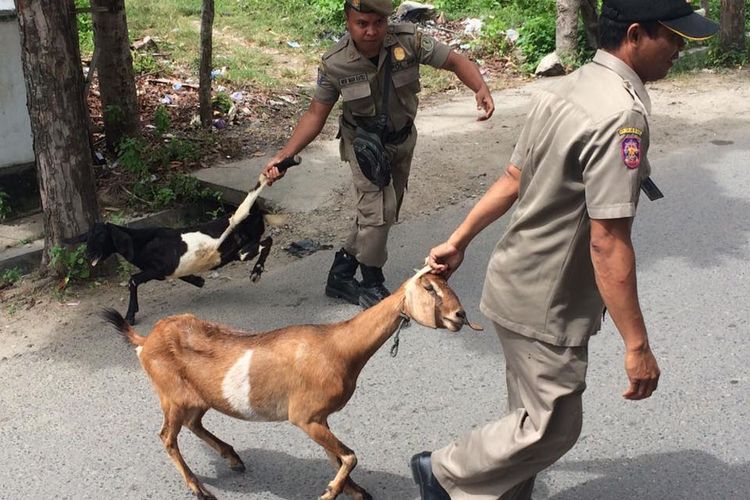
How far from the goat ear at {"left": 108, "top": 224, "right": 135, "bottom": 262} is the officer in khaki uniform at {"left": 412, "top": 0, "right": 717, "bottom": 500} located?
2550 mm

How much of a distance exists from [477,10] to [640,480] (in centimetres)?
1051

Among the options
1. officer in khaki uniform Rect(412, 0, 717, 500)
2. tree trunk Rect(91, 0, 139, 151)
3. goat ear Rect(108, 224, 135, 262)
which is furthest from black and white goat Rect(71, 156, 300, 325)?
tree trunk Rect(91, 0, 139, 151)

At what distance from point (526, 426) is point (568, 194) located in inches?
31.0

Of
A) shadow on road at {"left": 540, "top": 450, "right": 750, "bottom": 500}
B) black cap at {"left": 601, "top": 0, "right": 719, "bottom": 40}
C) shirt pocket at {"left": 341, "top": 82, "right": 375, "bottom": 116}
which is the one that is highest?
black cap at {"left": 601, "top": 0, "right": 719, "bottom": 40}

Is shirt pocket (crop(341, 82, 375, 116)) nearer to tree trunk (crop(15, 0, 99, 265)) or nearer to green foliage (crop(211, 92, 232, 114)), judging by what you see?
tree trunk (crop(15, 0, 99, 265))

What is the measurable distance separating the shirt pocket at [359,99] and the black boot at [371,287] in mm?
910

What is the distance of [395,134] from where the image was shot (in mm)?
4941

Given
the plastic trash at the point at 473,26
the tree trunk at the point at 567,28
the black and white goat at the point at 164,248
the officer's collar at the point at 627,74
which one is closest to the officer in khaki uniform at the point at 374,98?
the black and white goat at the point at 164,248

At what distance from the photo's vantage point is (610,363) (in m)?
4.50

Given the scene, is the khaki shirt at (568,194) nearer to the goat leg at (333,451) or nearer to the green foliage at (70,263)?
the goat leg at (333,451)

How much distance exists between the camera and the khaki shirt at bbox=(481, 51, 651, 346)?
7.82 feet

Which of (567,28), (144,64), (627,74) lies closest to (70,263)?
(627,74)

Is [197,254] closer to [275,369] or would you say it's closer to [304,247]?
[304,247]

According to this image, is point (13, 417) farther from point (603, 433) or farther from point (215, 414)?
point (603, 433)
